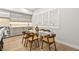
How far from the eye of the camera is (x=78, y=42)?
4.78 ft

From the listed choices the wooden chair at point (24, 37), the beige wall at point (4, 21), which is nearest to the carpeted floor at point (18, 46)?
the wooden chair at point (24, 37)

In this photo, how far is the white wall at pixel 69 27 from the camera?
4.82 feet

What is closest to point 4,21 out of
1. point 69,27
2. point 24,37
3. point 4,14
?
point 4,14

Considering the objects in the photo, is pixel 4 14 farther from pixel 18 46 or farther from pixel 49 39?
pixel 49 39

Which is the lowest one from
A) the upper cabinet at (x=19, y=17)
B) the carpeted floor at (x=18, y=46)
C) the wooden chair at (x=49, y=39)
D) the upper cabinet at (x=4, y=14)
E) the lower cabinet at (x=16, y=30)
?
the carpeted floor at (x=18, y=46)

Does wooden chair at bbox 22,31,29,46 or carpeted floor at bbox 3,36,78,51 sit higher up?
wooden chair at bbox 22,31,29,46

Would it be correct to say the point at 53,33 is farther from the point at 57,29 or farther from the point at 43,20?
the point at 43,20

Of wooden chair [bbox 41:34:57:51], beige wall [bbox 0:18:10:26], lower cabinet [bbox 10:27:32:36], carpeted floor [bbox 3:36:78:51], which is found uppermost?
beige wall [bbox 0:18:10:26]

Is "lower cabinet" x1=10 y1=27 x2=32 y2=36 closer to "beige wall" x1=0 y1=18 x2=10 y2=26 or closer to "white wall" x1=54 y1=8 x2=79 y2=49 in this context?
"beige wall" x1=0 y1=18 x2=10 y2=26

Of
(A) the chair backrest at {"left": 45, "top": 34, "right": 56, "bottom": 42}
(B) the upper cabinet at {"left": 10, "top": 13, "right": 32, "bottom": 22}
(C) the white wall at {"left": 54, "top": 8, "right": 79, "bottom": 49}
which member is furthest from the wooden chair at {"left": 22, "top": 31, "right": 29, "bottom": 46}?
(C) the white wall at {"left": 54, "top": 8, "right": 79, "bottom": 49}

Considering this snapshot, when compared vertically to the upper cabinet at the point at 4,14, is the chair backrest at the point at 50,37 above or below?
below

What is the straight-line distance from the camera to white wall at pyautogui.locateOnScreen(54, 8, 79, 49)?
1470 millimetres

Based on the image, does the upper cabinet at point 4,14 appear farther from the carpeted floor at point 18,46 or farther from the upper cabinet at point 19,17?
the carpeted floor at point 18,46
